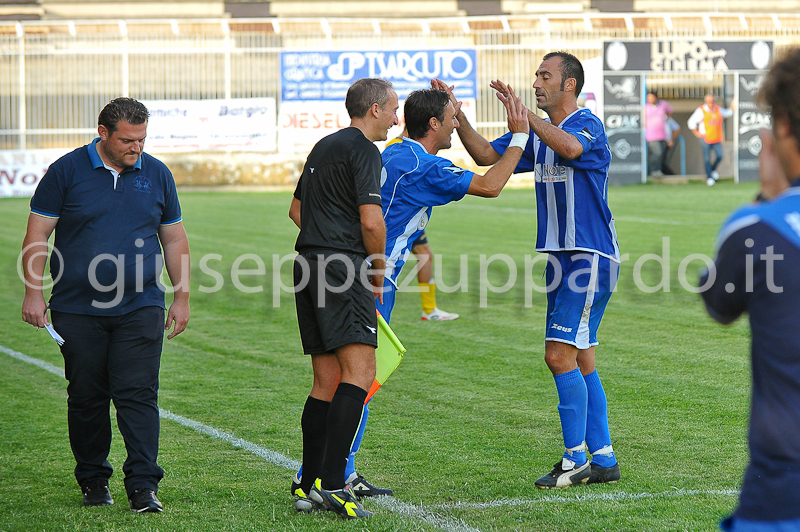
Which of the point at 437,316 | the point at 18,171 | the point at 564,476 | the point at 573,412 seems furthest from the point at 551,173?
the point at 18,171

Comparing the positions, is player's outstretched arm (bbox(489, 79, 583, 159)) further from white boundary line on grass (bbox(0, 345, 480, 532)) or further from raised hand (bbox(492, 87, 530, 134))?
white boundary line on grass (bbox(0, 345, 480, 532))

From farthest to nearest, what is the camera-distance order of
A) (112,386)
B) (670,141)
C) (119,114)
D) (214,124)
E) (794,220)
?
1. (670,141)
2. (214,124)
3. (112,386)
4. (119,114)
5. (794,220)

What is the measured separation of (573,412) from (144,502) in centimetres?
213

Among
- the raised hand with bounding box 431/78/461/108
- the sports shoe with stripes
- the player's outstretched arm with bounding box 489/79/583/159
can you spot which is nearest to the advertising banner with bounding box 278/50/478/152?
the sports shoe with stripes

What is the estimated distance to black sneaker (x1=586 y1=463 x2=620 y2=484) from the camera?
4.75 m

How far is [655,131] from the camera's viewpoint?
28.5 meters

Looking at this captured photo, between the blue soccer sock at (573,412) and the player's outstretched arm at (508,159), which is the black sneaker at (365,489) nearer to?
the blue soccer sock at (573,412)

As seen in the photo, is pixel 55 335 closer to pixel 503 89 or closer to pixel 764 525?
pixel 503 89

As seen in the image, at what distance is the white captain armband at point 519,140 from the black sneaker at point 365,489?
180 cm

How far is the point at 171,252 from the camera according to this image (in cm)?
480

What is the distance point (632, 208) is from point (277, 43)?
14359 millimetres

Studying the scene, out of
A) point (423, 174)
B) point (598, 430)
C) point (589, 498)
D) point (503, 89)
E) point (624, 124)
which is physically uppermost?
→ point (624, 124)

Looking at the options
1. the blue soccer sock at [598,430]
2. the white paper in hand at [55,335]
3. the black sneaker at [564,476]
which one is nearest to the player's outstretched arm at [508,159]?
the blue soccer sock at [598,430]

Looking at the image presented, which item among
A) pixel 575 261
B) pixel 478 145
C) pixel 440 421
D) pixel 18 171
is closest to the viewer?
pixel 575 261
